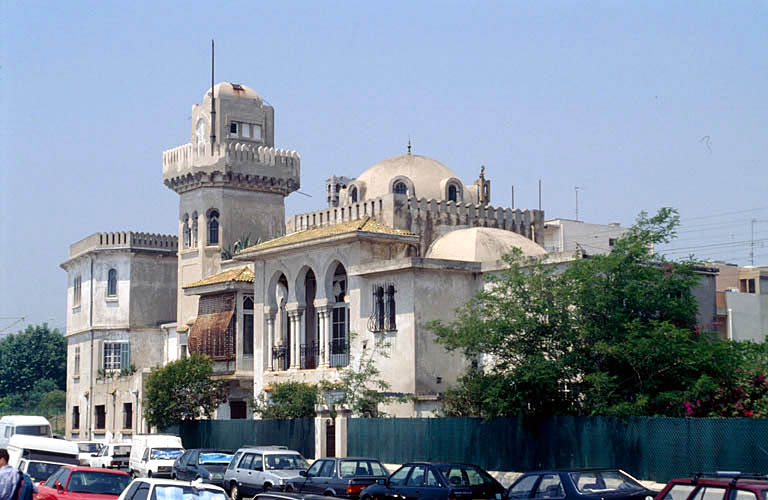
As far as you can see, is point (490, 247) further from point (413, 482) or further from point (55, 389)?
point (55, 389)

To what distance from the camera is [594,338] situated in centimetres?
3041

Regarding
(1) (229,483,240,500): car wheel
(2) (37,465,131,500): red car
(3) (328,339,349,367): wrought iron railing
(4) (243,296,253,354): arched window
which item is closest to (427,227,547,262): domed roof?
(3) (328,339,349,367): wrought iron railing

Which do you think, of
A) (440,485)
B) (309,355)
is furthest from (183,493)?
(309,355)

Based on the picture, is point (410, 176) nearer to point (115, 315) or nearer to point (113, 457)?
point (113, 457)

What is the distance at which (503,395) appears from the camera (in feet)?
101

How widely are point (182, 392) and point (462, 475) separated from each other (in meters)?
27.1

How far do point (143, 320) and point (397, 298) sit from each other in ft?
99.7

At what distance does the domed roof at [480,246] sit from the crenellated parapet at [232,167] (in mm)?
19903

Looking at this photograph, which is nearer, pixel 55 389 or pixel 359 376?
pixel 359 376

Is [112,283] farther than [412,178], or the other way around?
[112,283]

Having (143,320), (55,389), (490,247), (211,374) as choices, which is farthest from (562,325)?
(55,389)

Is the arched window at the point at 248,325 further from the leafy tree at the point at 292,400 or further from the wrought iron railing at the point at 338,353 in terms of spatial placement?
the wrought iron railing at the point at 338,353

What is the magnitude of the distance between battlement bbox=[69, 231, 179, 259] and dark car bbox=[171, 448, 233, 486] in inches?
1399

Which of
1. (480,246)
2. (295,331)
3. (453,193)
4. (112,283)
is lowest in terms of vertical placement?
(295,331)
